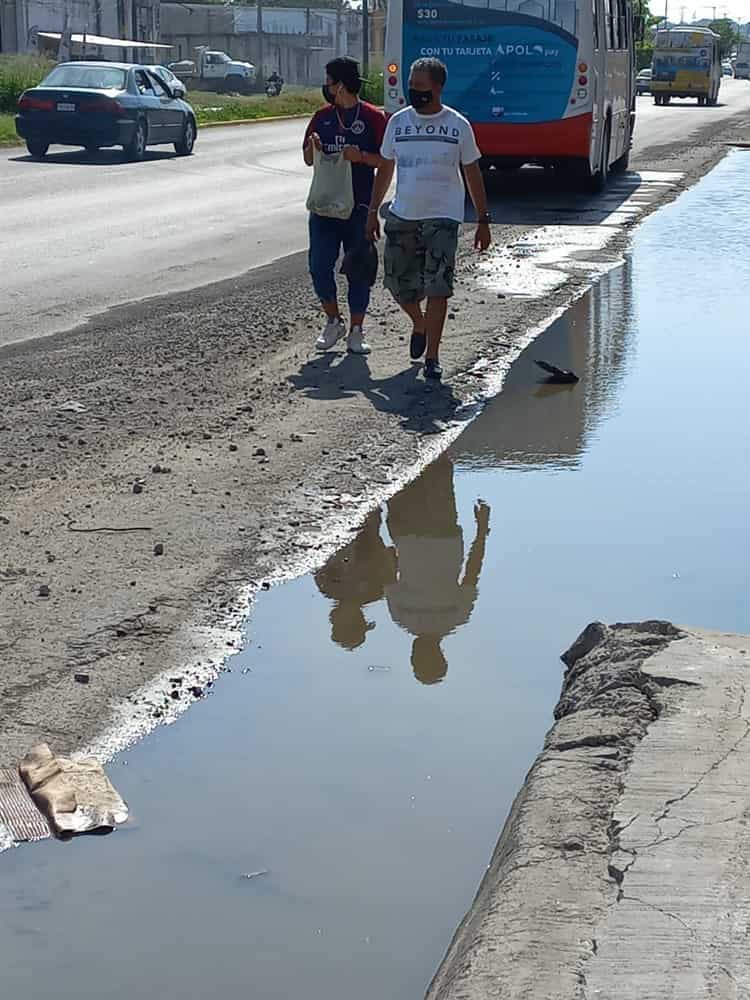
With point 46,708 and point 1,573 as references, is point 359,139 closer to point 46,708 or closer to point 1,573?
point 1,573

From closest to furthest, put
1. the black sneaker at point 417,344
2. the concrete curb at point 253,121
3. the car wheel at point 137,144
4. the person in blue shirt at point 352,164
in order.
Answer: the person in blue shirt at point 352,164
the black sneaker at point 417,344
the car wheel at point 137,144
the concrete curb at point 253,121

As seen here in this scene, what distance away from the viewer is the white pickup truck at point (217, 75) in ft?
229

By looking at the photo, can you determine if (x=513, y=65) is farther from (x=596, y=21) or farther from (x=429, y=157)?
(x=429, y=157)

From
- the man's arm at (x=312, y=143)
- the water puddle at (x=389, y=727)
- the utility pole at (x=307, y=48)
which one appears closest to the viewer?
the water puddle at (x=389, y=727)

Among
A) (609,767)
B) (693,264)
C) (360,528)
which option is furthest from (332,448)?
(693,264)

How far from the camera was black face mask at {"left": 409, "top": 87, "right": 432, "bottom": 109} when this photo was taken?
8.59 m

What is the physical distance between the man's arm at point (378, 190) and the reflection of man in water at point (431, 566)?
2282 millimetres

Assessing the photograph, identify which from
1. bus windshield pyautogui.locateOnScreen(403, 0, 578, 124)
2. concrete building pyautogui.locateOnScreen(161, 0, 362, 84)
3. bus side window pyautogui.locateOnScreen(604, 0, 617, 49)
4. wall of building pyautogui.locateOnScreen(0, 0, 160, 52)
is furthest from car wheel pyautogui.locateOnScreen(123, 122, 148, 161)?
concrete building pyautogui.locateOnScreen(161, 0, 362, 84)

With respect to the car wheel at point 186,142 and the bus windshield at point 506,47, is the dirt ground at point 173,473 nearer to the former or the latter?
the bus windshield at point 506,47

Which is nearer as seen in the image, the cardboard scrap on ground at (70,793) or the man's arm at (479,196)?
the cardboard scrap on ground at (70,793)

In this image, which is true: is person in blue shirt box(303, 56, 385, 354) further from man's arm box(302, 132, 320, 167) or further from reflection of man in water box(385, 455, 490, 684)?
reflection of man in water box(385, 455, 490, 684)

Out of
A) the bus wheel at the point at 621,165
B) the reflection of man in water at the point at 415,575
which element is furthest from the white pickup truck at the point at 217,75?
the reflection of man in water at the point at 415,575

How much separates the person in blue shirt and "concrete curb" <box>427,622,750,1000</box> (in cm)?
521

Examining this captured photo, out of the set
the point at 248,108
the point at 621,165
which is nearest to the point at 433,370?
the point at 621,165
